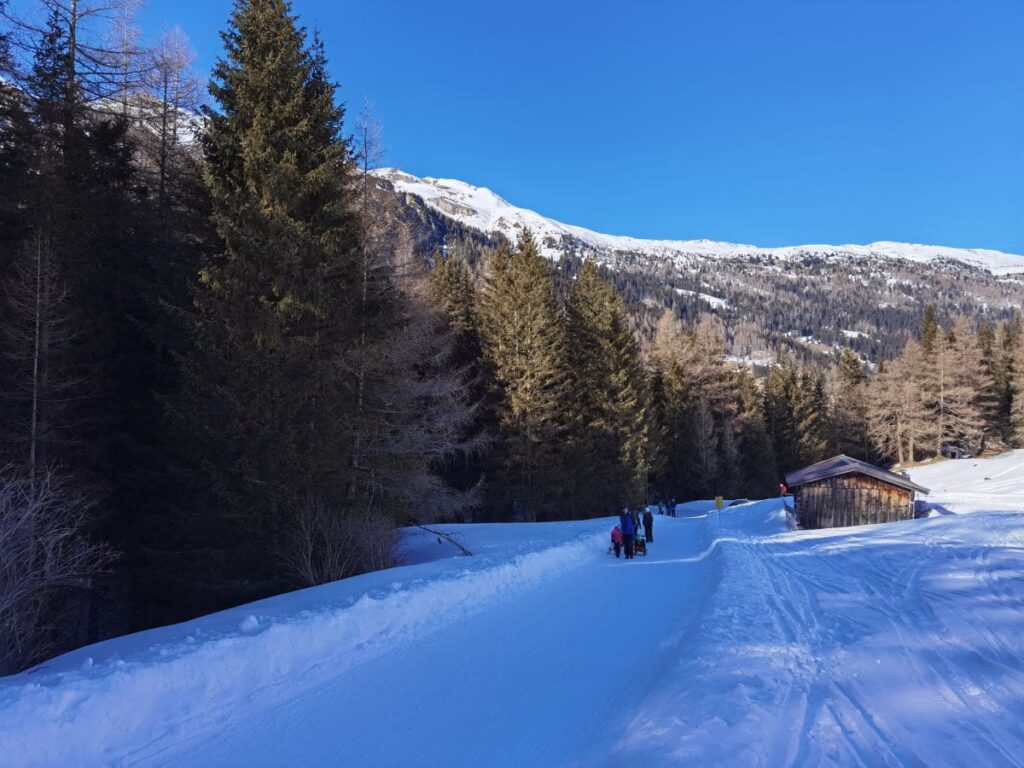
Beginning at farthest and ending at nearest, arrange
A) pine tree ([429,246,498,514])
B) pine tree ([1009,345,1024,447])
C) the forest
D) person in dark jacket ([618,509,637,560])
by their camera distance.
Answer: pine tree ([1009,345,1024,447])
pine tree ([429,246,498,514])
person in dark jacket ([618,509,637,560])
the forest

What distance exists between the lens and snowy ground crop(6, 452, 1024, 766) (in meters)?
4.49

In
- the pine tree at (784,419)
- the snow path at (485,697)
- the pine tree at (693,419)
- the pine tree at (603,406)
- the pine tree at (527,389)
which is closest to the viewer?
the snow path at (485,697)

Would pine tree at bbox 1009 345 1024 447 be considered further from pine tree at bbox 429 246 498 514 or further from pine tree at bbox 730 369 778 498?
pine tree at bbox 429 246 498 514

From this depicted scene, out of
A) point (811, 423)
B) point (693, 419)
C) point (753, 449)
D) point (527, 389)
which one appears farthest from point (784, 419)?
point (527, 389)

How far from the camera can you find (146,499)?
44.0 feet

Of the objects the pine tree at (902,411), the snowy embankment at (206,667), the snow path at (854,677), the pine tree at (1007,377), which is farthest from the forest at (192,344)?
the pine tree at (1007,377)

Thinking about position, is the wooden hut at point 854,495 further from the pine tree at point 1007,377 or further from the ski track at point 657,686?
the pine tree at point 1007,377

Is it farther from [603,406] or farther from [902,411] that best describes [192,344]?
[902,411]

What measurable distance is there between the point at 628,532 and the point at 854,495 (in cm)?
1917

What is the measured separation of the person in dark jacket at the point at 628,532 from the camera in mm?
17375

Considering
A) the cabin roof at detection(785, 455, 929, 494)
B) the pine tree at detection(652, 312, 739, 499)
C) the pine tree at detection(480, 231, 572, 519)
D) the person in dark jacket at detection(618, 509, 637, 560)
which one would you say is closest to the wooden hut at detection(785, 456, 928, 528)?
the cabin roof at detection(785, 455, 929, 494)

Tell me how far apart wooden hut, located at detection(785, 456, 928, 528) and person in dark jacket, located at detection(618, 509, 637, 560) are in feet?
58.5

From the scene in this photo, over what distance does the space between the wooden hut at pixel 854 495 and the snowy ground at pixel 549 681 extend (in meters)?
20.9

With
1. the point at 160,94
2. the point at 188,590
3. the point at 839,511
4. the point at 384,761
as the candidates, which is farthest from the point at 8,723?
the point at 839,511
